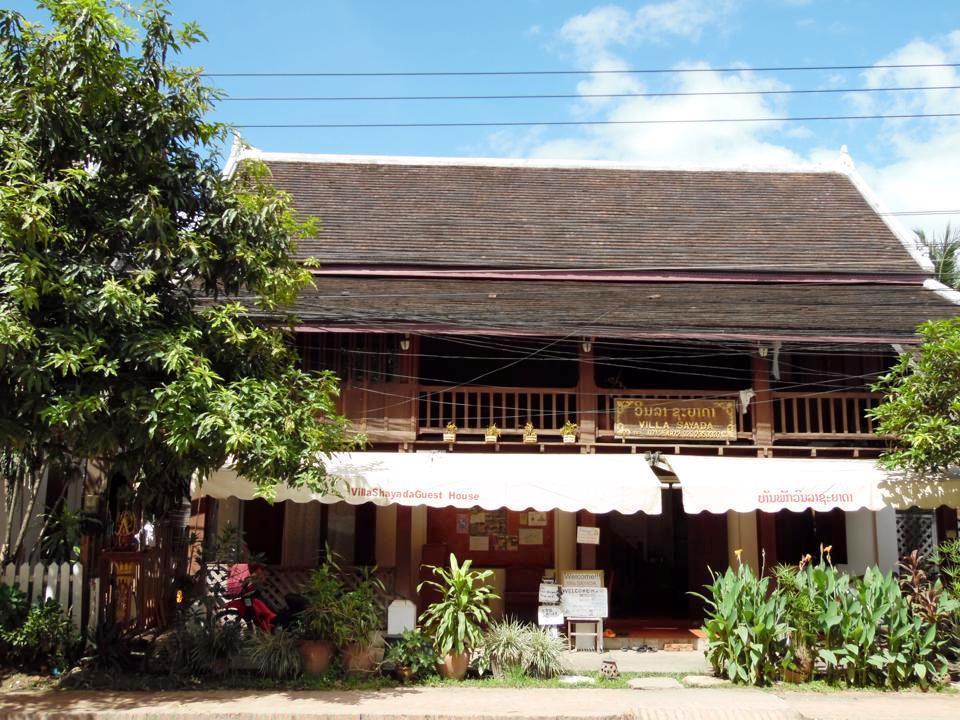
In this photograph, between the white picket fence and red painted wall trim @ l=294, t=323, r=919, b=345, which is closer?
the white picket fence

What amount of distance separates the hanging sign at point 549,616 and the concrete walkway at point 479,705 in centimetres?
198

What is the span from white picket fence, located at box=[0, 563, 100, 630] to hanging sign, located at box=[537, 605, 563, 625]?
5353 mm

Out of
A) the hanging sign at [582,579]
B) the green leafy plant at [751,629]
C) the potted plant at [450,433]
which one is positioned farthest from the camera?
the potted plant at [450,433]

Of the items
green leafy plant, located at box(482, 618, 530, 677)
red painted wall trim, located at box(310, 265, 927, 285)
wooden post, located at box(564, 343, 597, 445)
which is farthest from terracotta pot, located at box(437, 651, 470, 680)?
red painted wall trim, located at box(310, 265, 927, 285)

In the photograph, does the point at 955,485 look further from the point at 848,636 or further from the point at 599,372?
the point at 599,372

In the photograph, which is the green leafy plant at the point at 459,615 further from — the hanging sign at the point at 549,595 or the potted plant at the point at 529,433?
the potted plant at the point at 529,433

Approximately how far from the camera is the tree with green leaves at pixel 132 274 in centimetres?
780

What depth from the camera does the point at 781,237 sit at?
15.3 m

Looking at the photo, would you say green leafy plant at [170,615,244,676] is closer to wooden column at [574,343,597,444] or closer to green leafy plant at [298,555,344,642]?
green leafy plant at [298,555,344,642]

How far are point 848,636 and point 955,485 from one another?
297cm

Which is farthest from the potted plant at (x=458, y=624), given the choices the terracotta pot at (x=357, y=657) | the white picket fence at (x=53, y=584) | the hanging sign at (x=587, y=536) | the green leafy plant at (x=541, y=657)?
the white picket fence at (x=53, y=584)

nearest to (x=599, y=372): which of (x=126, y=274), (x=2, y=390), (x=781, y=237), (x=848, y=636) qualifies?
(x=781, y=237)

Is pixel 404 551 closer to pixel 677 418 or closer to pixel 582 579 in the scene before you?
pixel 582 579

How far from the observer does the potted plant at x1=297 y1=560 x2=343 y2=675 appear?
9453 millimetres
